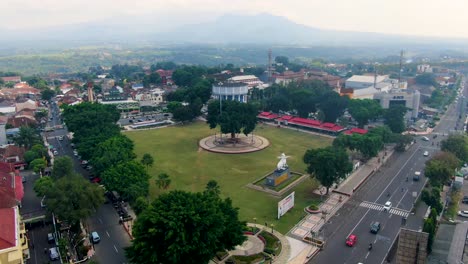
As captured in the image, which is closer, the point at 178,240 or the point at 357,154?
the point at 178,240

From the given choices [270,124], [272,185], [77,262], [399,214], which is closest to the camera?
[77,262]

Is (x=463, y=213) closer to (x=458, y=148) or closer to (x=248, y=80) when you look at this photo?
(x=458, y=148)

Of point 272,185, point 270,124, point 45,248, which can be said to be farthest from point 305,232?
point 270,124

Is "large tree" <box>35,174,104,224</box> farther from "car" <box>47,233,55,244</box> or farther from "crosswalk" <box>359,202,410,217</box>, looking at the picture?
"crosswalk" <box>359,202,410,217</box>

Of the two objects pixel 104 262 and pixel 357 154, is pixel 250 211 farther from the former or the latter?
pixel 357 154

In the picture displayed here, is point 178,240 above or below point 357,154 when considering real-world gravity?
above

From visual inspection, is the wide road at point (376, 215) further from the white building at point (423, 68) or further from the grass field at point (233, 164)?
the white building at point (423, 68)

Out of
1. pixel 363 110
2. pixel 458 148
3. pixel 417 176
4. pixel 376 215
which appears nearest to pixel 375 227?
pixel 376 215
